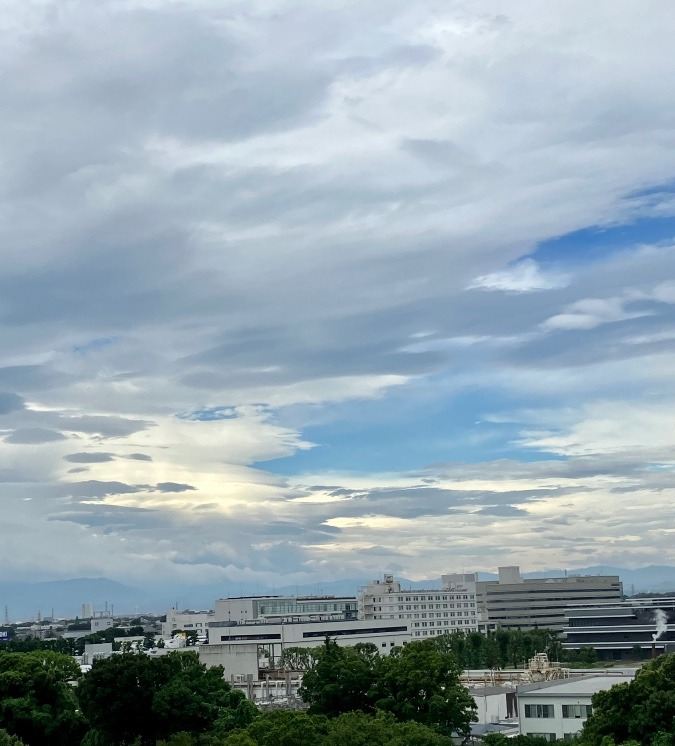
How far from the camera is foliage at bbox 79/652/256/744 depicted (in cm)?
5219

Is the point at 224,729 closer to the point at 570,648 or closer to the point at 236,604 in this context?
the point at 570,648

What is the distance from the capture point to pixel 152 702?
2079 inches

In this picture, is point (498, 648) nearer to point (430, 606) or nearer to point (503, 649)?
point (503, 649)

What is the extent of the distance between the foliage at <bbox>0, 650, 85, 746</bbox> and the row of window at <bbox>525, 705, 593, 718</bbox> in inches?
970

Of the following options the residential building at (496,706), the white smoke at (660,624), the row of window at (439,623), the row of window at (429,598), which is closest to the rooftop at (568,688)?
the residential building at (496,706)

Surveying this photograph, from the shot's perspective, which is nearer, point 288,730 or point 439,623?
point 288,730

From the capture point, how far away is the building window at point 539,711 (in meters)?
57.0

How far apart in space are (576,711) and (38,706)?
2896 cm

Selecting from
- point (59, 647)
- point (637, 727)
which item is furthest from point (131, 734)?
point (59, 647)

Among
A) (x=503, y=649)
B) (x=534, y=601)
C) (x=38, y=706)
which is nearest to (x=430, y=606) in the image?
(x=534, y=601)

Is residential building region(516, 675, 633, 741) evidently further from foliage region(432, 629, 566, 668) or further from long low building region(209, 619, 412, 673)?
long low building region(209, 619, 412, 673)

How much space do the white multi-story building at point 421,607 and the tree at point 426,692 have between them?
111151mm

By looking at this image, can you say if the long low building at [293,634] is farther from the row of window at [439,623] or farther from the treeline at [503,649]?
the row of window at [439,623]

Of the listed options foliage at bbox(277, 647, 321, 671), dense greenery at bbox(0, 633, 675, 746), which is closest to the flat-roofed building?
foliage at bbox(277, 647, 321, 671)
